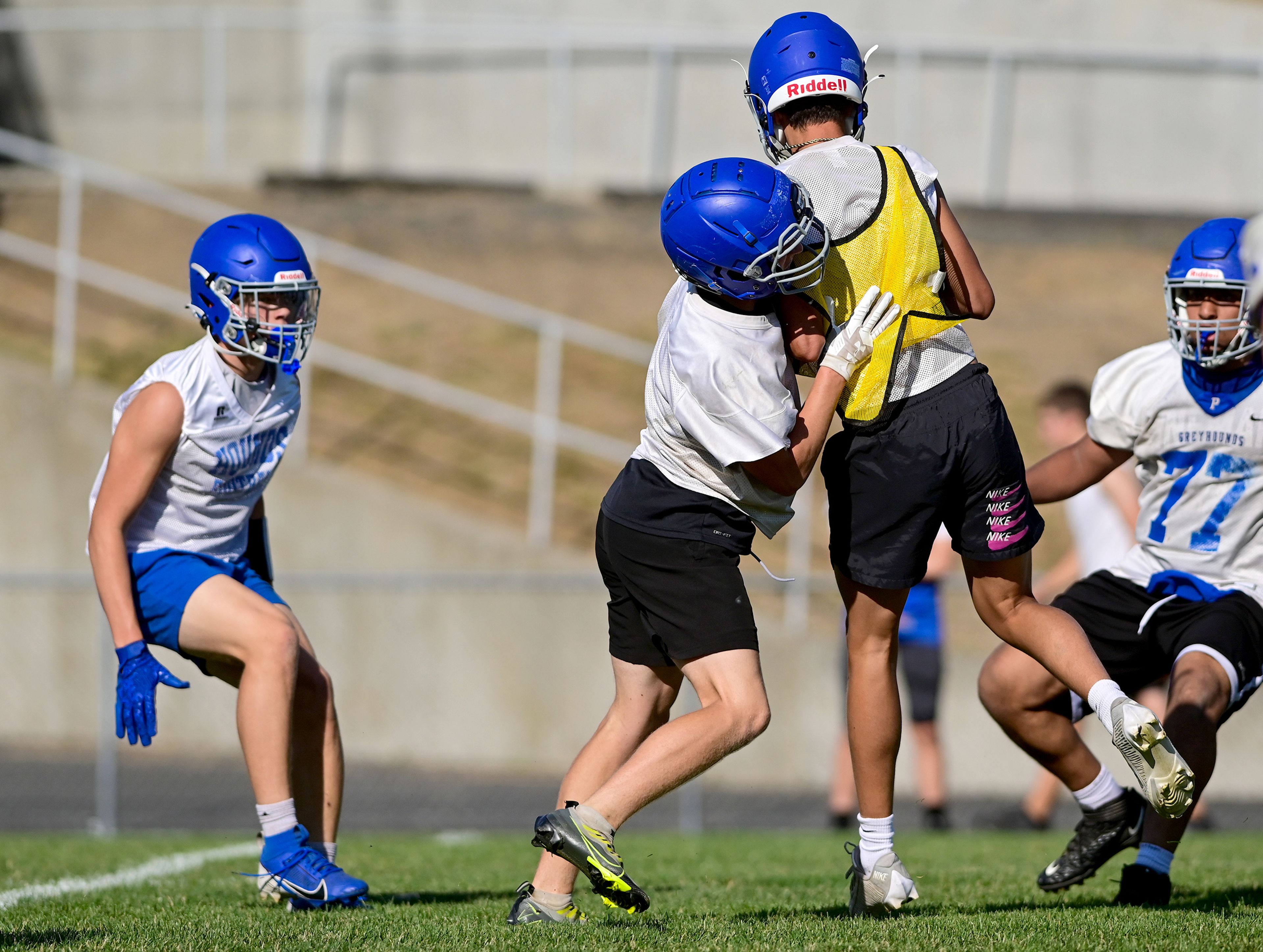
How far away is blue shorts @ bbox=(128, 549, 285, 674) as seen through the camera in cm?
494

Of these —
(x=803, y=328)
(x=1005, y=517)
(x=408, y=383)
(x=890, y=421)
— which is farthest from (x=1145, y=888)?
(x=408, y=383)

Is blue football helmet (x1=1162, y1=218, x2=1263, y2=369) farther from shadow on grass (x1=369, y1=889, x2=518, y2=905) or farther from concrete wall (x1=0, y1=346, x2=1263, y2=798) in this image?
concrete wall (x1=0, y1=346, x2=1263, y2=798)

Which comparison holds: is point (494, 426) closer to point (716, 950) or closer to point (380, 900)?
point (380, 900)

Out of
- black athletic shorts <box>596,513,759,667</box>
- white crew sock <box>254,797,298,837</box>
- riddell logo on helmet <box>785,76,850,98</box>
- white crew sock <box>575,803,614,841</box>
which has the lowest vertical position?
white crew sock <box>254,797,298,837</box>

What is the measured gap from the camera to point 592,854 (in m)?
3.96

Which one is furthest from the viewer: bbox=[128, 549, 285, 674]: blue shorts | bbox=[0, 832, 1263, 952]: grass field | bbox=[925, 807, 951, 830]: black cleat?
bbox=[925, 807, 951, 830]: black cleat

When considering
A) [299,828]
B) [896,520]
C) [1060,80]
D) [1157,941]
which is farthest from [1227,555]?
[1060,80]

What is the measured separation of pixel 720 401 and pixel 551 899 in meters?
1.53

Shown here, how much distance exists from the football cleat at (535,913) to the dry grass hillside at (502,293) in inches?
322

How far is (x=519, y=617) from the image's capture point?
1120cm

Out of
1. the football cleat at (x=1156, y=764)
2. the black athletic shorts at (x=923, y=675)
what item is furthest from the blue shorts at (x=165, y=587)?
the black athletic shorts at (x=923, y=675)

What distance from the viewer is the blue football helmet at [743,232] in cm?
402

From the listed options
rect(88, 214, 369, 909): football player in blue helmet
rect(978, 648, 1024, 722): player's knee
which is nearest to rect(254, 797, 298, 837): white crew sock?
rect(88, 214, 369, 909): football player in blue helmet

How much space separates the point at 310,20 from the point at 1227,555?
16268 millimetres
